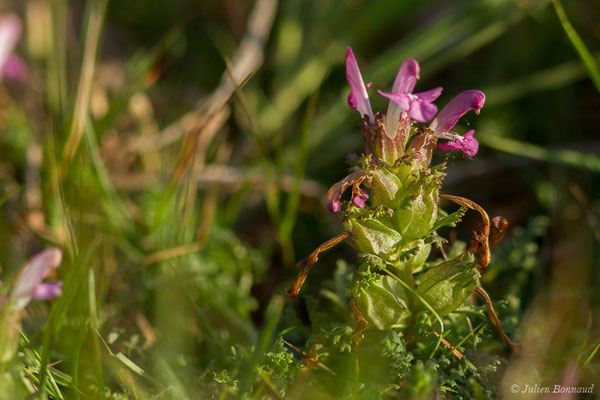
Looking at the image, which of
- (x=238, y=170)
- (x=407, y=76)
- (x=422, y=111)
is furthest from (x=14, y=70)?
(x=422, y=111)

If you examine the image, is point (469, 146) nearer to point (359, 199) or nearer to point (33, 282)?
point (359, 199)

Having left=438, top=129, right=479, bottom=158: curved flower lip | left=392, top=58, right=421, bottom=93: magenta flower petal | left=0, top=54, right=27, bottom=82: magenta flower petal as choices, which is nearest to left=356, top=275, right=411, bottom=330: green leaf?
left=438, top=129, right=479, bottom=158: curved flower lip

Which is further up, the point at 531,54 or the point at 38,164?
the point at 38,164

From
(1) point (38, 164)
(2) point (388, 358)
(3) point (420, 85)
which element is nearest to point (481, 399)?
(2) point (388, 358)

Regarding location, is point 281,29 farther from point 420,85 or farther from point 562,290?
point 562,290

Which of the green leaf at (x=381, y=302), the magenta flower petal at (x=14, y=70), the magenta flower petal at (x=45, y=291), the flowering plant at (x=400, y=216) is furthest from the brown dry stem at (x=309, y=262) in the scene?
the magenta flower petal at (x=14, y=70)

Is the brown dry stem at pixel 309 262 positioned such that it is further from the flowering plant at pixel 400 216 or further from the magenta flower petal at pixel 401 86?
the magenta flower petal at pixel 401 86
